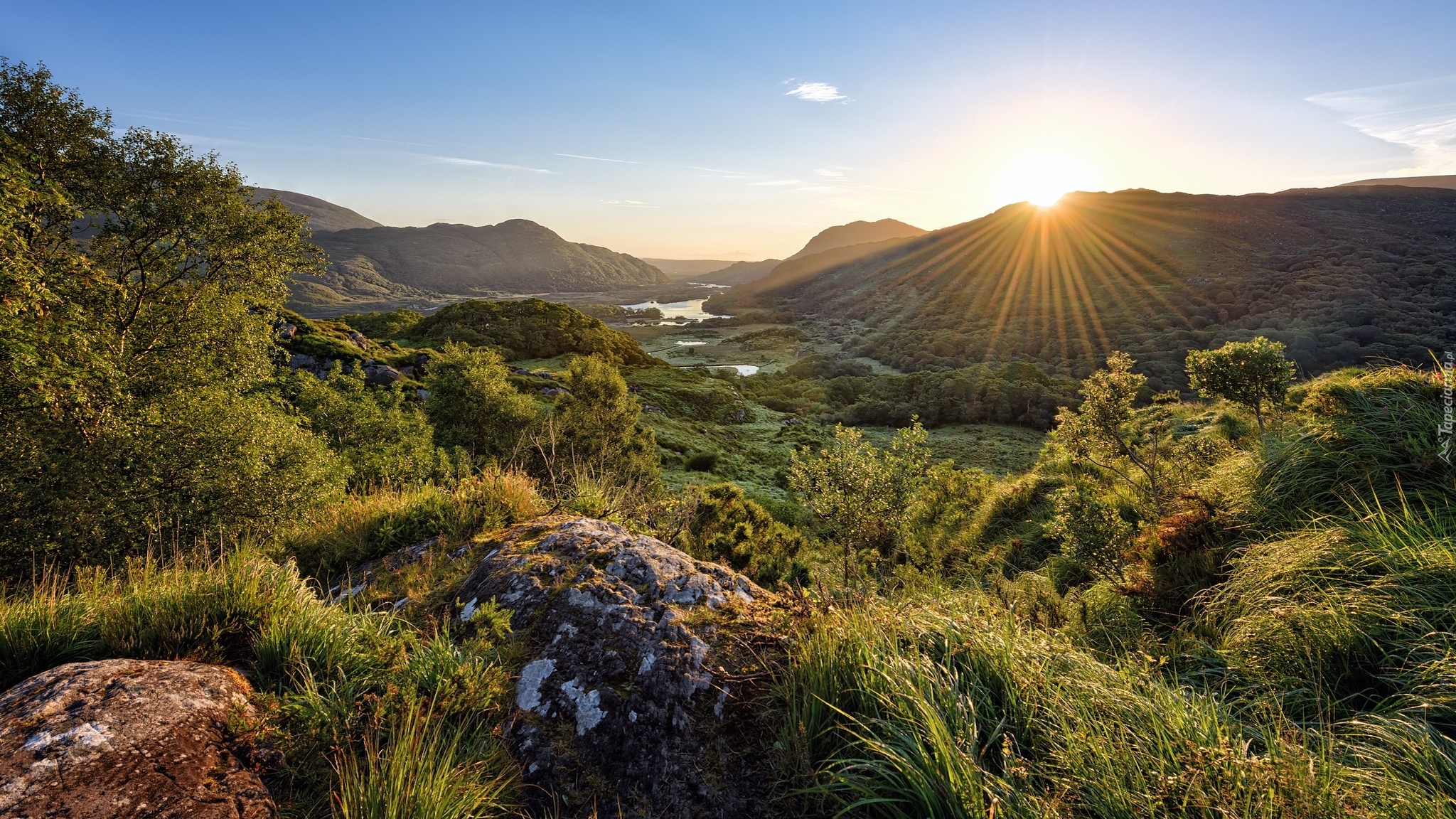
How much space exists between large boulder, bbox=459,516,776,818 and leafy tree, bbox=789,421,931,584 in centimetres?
1001

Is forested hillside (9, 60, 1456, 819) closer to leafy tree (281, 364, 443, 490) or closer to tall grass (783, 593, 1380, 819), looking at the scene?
tall grass (783, 593, 1380, 819)

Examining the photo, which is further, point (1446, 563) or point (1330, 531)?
point (1330, 531)

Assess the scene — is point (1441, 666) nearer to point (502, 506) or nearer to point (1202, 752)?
point (1202, 752)

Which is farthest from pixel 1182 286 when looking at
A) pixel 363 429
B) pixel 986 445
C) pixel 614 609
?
pixel 614 609

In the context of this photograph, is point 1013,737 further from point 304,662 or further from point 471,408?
point 471,408

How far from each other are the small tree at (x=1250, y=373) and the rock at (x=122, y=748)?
53.2 ft

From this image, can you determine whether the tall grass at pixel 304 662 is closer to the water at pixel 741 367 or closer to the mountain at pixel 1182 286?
the mountain at pixel 1182 286

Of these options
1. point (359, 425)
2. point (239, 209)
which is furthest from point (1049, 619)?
point (239, 209)

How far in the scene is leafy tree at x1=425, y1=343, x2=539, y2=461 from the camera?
1114 inches

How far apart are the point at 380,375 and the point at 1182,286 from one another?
16622 cm

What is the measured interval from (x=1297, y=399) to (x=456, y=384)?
35.4m

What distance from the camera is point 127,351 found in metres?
12.7

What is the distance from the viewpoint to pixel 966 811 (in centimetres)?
230

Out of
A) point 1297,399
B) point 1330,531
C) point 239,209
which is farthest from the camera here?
point 239,209
